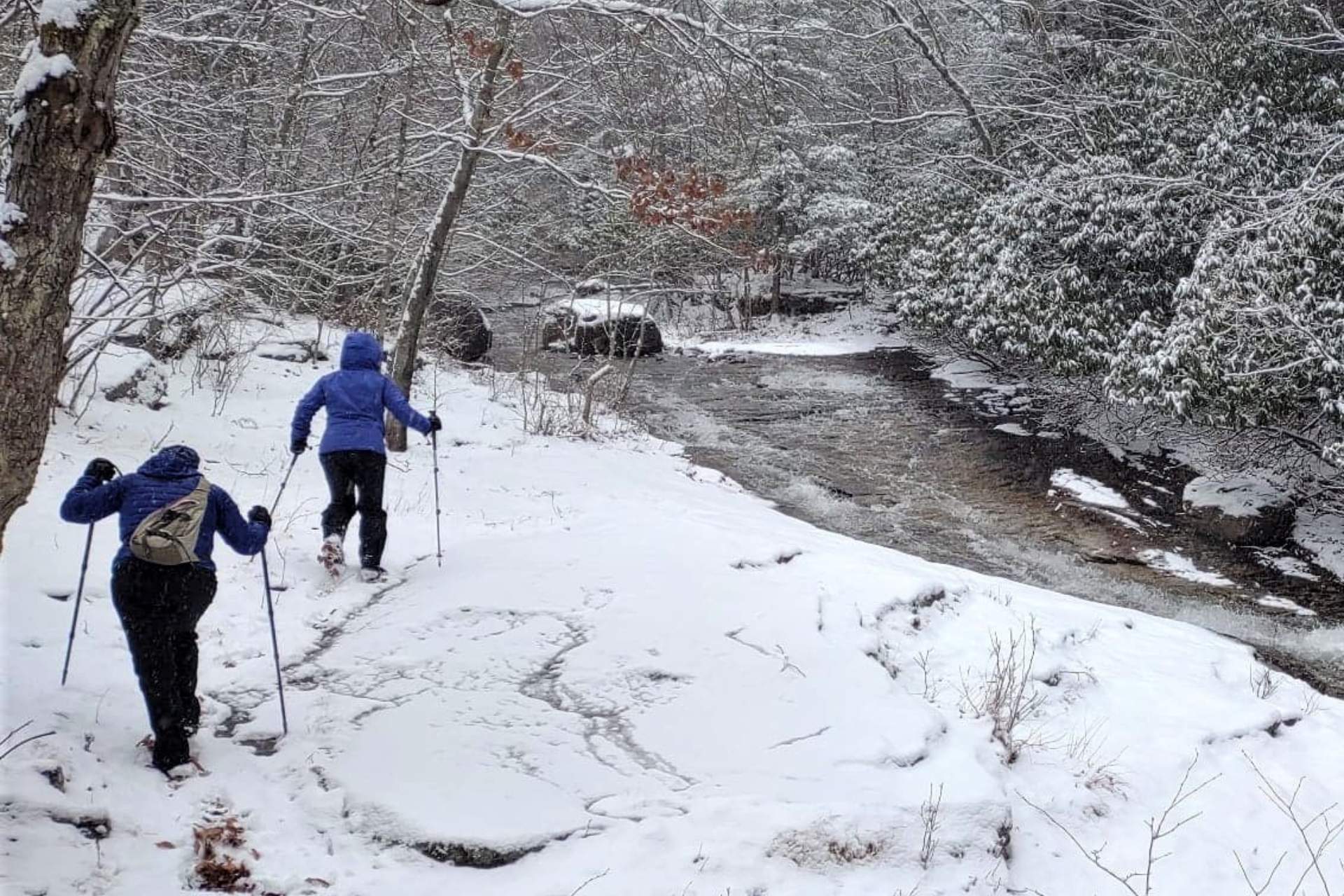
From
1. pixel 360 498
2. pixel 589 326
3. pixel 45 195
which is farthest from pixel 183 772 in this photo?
pixel 589 326

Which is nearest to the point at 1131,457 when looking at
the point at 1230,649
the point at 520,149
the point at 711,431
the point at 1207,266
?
the point at 1207,266

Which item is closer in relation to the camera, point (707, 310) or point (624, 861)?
point (624, 861)

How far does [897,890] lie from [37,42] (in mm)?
4233

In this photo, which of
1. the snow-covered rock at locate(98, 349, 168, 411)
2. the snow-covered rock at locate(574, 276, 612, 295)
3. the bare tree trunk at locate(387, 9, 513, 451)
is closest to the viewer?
the bare tree trunk at locate(387, 9, 513, 451)

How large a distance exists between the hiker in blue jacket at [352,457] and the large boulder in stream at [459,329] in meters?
9.33

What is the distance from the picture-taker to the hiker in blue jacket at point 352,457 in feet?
21.0

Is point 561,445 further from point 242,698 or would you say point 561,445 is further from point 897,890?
point 897,890

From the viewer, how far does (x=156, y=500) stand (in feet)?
12.7

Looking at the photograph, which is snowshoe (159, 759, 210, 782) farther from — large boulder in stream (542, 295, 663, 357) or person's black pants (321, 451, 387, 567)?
large boulder in stream (542, 295, 663, 357)

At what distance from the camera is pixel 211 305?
399 inches

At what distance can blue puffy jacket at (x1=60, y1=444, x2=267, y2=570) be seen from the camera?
383cm

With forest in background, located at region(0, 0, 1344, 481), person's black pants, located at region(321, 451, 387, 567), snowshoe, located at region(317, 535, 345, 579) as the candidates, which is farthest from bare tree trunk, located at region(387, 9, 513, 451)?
snowshoe, located at region(317, 535, 345, 579)

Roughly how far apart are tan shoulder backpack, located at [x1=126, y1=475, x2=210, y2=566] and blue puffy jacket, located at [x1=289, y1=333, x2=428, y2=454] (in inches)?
96.2

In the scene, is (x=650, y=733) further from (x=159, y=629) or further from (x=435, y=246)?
(x=435, y=246)
